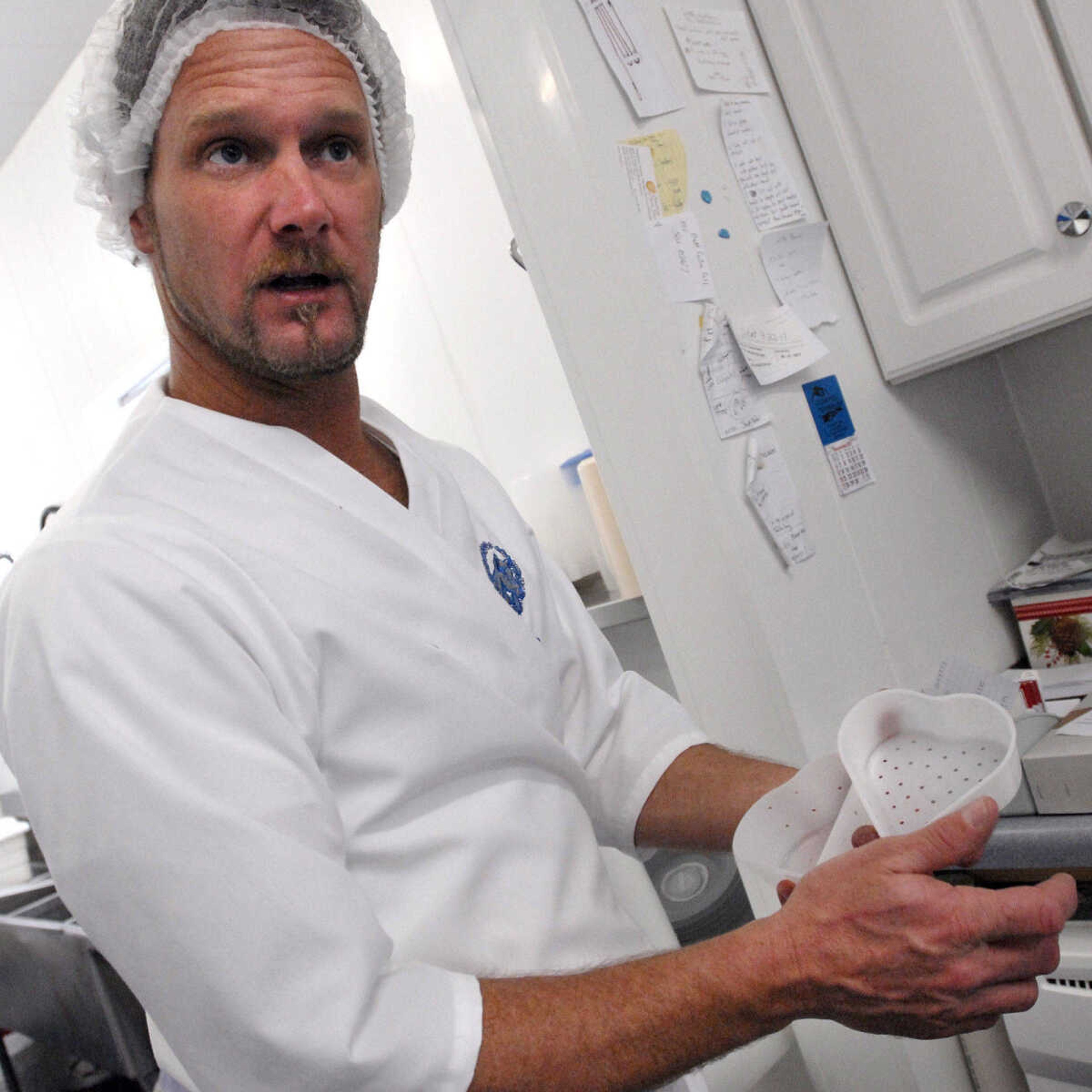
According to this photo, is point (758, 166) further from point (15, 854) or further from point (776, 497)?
point (15, 854)

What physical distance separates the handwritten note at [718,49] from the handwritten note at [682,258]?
262 millimetres

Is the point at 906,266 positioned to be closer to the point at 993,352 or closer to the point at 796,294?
the point at 796,294

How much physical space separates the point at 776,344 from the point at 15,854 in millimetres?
2769

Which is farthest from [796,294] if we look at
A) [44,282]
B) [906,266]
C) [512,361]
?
[44,282]

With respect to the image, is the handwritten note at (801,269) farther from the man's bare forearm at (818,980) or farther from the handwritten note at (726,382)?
the man's bare forearm at (818,980)

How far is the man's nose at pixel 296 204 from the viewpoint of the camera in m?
0.89

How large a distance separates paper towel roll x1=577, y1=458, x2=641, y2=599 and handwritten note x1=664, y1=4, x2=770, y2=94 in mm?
620

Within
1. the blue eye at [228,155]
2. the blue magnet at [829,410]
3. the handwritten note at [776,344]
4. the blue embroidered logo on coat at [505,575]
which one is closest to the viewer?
the blue eye at [228,155]

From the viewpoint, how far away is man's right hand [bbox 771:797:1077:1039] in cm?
67

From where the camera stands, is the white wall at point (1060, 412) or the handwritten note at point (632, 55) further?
the white wall at point (1060, 412)

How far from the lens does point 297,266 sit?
0.90 m

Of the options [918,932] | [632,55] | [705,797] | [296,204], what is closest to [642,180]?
[632,55]

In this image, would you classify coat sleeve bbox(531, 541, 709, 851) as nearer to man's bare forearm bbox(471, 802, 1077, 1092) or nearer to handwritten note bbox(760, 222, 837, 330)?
man's bare forearm bbox(471, 802, 1077, 1092)

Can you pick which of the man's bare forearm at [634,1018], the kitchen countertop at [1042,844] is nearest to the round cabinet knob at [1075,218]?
the kitchen countertop at [1042,844]
